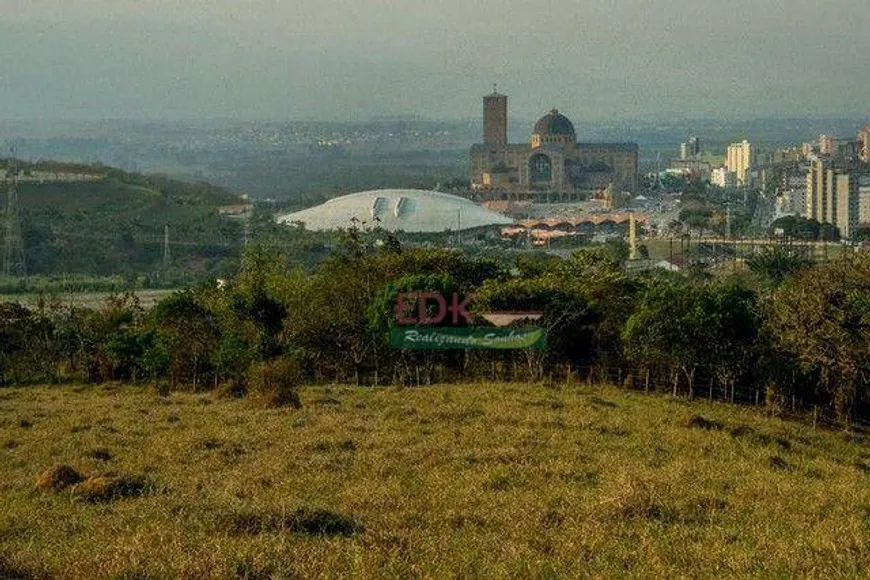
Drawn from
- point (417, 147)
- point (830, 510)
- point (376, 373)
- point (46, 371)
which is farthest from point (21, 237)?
point (417, 147)

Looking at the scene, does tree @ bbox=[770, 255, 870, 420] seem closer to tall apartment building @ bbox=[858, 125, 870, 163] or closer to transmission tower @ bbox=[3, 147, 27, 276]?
transmission tower @ bbox=[3, 147, 27, 276]

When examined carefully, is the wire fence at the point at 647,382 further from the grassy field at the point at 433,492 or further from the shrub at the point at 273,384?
the shrub at the point at 273,384

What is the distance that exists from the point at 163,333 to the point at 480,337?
4.99 m

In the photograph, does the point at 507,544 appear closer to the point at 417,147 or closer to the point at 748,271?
the point at 748,271

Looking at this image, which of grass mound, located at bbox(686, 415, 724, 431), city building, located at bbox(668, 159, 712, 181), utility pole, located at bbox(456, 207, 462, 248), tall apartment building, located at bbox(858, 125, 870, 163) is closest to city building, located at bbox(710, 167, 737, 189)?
city building, located at bbox(668, 159, 712, 181)

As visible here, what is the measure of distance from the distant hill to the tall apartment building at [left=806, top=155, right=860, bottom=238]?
33.2 metres

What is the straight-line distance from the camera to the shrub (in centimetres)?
1395

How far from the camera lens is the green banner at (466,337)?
59.8 ft

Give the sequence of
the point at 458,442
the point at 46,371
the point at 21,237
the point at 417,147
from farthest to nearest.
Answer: the point at 417,147
the point at 21,237
the point at 46,371
the point at 458,442

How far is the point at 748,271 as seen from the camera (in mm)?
39000

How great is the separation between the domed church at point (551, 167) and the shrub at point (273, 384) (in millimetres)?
79160

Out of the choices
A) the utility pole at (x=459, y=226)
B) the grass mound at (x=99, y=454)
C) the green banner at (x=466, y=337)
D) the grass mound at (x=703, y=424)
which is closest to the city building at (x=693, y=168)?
the utility pole at (x=459, y=226)

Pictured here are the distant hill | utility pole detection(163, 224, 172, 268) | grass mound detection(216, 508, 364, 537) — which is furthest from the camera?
the distant hill

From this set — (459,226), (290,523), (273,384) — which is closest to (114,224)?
(459,226)
